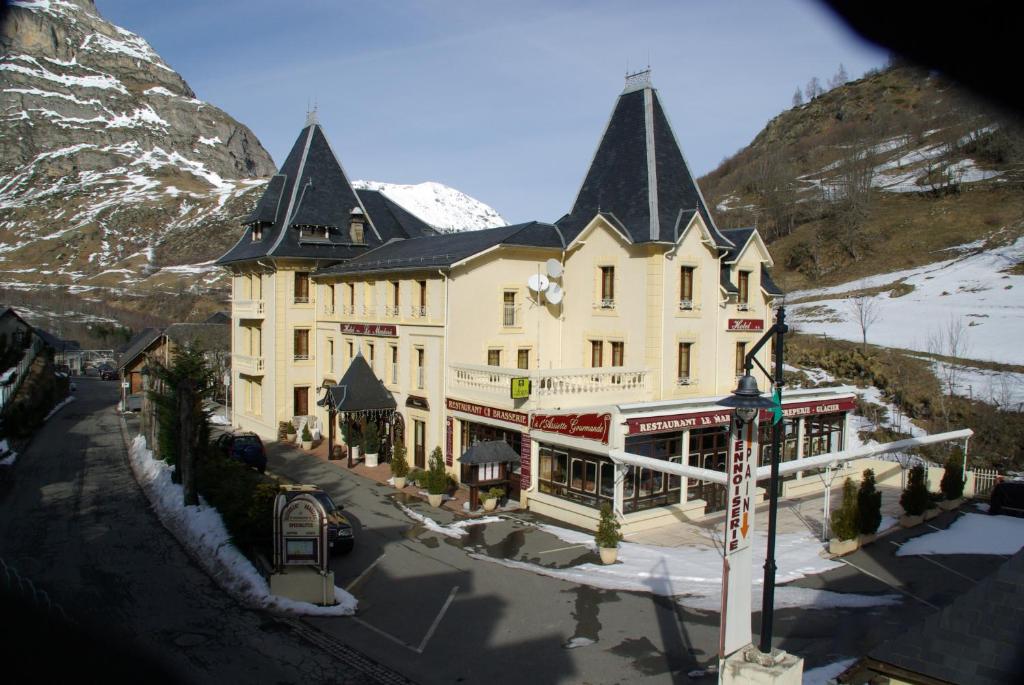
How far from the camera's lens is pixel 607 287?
27.5 metres

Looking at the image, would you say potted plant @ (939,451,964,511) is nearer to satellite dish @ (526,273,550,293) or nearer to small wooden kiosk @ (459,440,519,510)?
small wooden kiosk @ (459,440,519,510)

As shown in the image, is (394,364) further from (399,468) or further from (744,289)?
(744,289)

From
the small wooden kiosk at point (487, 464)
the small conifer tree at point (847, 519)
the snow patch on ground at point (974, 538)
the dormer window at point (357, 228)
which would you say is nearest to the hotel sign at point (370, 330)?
the dormer window at point (357, 228)

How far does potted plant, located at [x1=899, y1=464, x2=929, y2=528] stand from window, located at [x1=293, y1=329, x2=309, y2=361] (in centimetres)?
2618

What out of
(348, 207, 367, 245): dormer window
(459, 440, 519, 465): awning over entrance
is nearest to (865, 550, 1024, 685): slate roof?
(459, 440, 519, 465): awning over entrance

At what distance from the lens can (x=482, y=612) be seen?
15.0m

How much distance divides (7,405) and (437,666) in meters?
28.2

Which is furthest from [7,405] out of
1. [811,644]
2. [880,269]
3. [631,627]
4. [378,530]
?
[880,269]

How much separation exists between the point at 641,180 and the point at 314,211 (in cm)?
1708

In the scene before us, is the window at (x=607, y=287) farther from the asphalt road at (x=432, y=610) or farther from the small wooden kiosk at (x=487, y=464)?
the asphalt road at (x=432, y=610)

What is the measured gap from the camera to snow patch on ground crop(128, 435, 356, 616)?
1502 cm

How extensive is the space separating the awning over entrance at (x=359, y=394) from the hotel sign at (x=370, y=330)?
50.2 inches

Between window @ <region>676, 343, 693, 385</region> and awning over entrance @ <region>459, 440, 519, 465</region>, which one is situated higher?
window @ <region>676, 343, 693, 385</region>

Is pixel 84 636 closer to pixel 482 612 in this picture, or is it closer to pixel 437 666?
pixel 437 666
